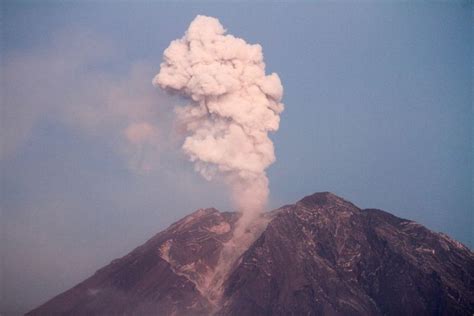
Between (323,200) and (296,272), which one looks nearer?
(296,272)

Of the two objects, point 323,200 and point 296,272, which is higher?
point 323,200

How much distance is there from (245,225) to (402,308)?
61.1 ft

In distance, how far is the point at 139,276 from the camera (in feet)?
195

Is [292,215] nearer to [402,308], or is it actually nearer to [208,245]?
[208,245]

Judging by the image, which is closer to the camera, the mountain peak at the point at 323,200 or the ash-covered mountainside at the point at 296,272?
the ash-covered mountainside at the point at 296,272

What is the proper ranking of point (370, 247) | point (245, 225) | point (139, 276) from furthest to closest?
point (245, 225) < point (370, 247) < point (139, 276)

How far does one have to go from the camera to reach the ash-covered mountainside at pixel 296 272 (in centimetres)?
5578

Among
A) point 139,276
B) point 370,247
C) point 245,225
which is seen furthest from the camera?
point 245,225

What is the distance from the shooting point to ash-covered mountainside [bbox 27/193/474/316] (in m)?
55.8

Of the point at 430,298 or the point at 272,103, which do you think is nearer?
the point at 430,298

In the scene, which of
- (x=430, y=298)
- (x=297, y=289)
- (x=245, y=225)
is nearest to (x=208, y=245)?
(x=245, y=225)

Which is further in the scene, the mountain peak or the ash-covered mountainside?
the mountain peak

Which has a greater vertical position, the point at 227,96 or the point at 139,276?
the point at 227,96

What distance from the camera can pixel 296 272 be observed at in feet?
192
